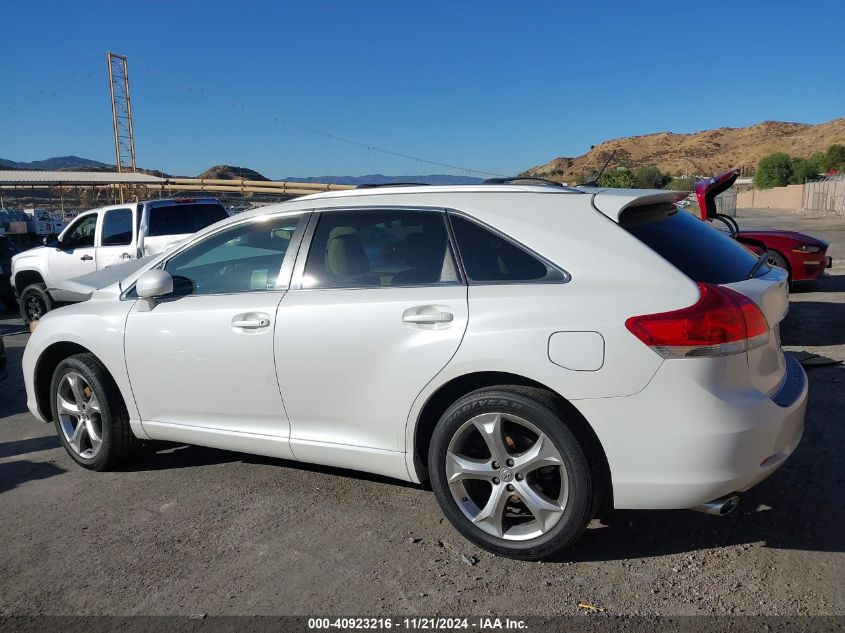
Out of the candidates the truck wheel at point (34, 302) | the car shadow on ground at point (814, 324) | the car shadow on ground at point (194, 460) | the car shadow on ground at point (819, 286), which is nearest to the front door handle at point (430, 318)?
the car shadow on ground at point (194, 460)

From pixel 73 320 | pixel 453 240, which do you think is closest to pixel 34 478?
pixel 73 320

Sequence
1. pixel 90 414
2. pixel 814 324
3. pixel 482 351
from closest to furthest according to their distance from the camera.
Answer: pixel 482 351, pixel 90 414, pixel 814 324

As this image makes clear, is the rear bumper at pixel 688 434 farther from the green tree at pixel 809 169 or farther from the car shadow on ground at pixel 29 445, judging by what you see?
the green tree at pixel 809 169

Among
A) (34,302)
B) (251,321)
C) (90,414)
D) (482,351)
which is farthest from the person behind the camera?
(34,302)

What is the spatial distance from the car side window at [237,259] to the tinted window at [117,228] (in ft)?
23.3

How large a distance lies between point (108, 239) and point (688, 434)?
401 inches

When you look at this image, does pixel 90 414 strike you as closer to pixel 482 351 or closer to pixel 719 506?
pixel 482 351

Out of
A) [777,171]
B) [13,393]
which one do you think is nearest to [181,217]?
[13,393]

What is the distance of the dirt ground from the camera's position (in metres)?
2.98

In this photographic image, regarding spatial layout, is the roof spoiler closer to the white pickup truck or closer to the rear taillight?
the rear taillight

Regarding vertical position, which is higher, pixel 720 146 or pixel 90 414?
pixel 720 146

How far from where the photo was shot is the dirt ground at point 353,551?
2.98 metres

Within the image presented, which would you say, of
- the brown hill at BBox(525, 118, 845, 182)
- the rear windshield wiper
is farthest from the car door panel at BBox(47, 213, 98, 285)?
the brown hill at BBox(525, 118, 845, 182)

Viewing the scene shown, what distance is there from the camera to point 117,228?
10938 millimetres
